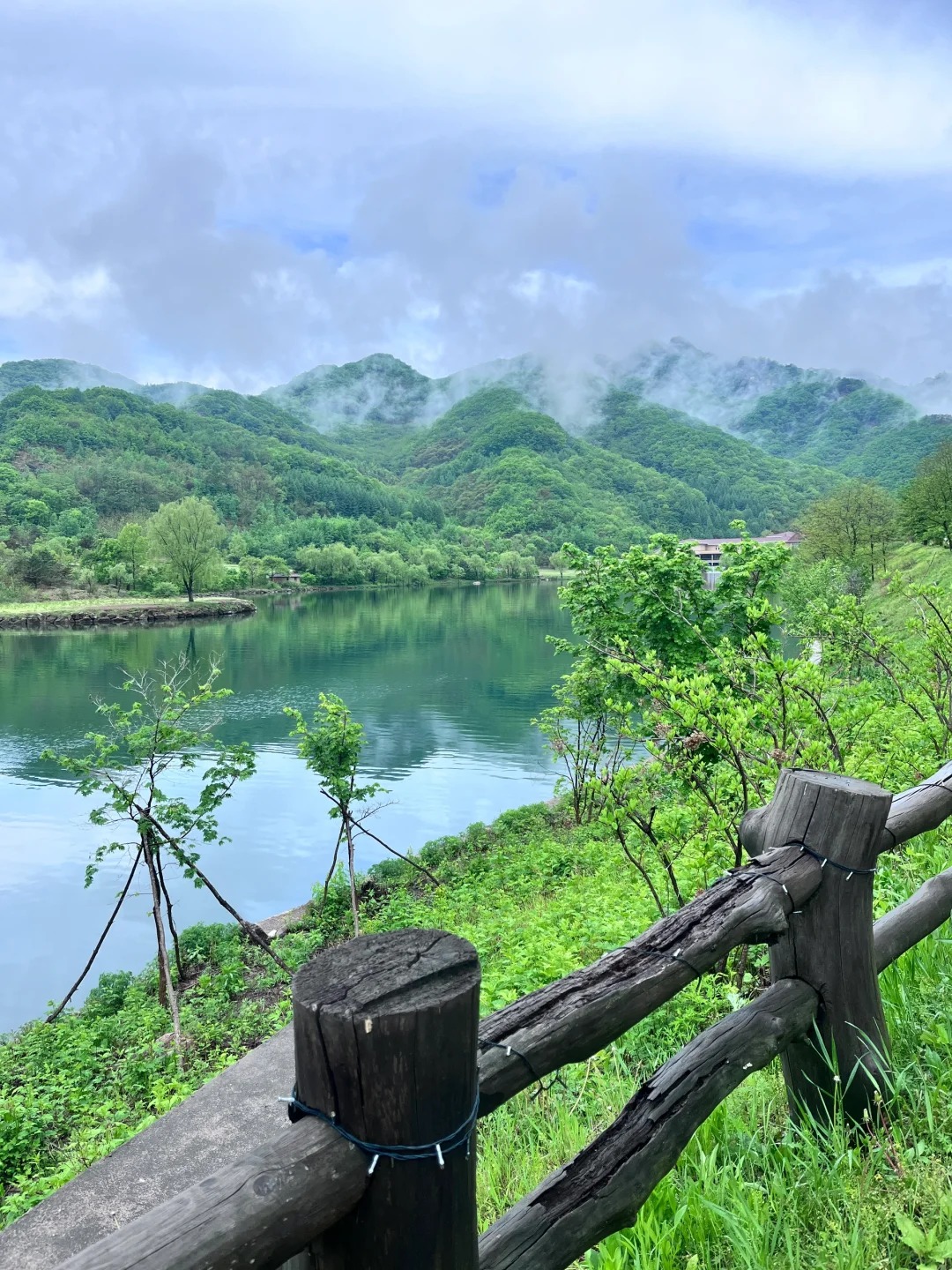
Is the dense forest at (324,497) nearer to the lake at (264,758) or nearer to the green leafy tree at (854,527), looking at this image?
the green leafy tree at (854,527)

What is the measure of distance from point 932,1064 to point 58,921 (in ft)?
40.8

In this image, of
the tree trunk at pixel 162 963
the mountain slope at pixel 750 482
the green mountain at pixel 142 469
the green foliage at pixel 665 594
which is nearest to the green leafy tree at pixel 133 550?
the green mountain at pixel 142 469

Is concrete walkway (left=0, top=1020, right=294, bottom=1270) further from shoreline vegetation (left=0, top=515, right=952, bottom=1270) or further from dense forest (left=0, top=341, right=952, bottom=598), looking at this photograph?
dense forest (left=0, top=341, right=952, bottom=598)

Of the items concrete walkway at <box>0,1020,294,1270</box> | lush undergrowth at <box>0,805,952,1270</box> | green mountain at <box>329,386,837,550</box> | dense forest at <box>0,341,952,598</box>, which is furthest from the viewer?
green mountain at <box>329,386,837,550</box>

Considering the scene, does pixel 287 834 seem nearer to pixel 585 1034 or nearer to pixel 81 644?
pixel 585 1034

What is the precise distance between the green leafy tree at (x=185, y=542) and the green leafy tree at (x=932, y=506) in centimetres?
4827

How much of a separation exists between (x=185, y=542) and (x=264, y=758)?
Answer: 48.6m

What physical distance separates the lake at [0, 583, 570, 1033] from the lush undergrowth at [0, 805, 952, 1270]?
8.77ft

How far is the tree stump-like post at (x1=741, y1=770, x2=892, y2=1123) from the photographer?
83.1 inches

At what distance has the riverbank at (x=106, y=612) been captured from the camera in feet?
168

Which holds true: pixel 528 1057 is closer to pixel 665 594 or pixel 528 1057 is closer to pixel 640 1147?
pixel 640 1147

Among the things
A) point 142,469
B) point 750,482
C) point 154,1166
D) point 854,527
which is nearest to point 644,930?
point 154,1166

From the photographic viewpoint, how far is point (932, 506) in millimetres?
40938

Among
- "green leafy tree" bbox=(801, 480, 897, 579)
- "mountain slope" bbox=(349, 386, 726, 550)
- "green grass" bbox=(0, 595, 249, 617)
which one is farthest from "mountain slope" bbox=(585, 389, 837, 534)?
"green grass" bbox=(0, 595, 249, 617)
